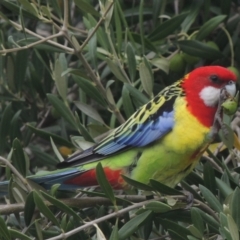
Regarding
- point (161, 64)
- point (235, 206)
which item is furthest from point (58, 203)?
point (161, 64)

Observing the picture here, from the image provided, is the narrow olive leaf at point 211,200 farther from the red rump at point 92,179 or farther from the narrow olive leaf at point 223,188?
the red rump at point 92,179

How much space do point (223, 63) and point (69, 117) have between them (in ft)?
2.44

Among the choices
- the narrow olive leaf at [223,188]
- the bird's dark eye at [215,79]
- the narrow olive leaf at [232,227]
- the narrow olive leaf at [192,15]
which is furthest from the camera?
the narrow olive leaf at [192,15]

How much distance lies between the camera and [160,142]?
2582 millimetres

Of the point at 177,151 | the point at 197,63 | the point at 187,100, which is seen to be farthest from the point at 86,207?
the point at 197,63

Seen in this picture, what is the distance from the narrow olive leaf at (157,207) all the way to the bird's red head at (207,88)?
46cm

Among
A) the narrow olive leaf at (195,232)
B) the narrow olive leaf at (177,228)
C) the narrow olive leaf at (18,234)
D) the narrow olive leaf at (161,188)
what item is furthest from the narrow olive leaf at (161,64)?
the narrow olive leaf at (18,234)

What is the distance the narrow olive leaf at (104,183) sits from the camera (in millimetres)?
2199

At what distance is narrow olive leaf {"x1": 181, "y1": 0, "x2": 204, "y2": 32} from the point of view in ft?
9.89

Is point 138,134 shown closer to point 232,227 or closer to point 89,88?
point 89,88

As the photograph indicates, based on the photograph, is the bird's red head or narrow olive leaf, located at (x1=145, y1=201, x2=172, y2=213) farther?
the bird's red head

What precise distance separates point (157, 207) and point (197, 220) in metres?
0.12

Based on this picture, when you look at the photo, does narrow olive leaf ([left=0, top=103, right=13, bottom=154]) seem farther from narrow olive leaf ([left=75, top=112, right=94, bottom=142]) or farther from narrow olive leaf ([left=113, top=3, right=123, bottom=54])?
narrow olive leaf ([left=113, top=3, right=123, bottom=54])

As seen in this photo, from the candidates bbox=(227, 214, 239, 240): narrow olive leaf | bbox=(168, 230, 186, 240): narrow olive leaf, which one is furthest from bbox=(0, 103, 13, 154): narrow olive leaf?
bbox=(227, 214, 239, 240): narrow olive leaf
